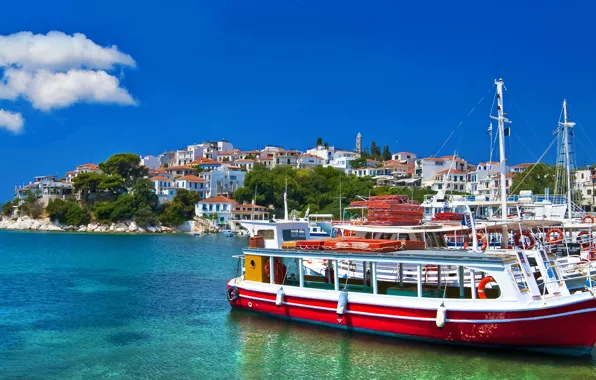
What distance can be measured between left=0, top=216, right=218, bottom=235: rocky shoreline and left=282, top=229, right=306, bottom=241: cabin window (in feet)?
207

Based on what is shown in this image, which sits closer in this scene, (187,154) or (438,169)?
(438,169)

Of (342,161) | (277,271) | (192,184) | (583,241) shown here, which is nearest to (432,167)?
(342,161)

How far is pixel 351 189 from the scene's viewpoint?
87375 mm

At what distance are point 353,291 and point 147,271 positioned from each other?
→ 2127 cm

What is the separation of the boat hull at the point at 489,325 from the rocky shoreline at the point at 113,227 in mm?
70141

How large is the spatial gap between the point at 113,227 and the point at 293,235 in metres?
68.9

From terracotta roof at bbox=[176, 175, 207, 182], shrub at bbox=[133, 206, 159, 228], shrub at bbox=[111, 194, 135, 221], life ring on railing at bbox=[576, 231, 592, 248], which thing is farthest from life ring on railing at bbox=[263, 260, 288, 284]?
terracotta roof at bbox=[176, 175, 207, 182]

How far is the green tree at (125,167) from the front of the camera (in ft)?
311

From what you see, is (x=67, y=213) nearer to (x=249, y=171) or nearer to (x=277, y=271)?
(x=249, y=171)

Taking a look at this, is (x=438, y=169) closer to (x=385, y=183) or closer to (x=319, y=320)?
(x=385, y=183)

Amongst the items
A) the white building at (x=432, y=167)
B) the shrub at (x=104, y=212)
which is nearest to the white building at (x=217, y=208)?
the shrub at (x=104, y=212)

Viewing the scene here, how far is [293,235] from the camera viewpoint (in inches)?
893

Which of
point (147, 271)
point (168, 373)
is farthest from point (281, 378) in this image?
point (147, 271)

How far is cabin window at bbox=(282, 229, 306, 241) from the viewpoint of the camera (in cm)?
2241
